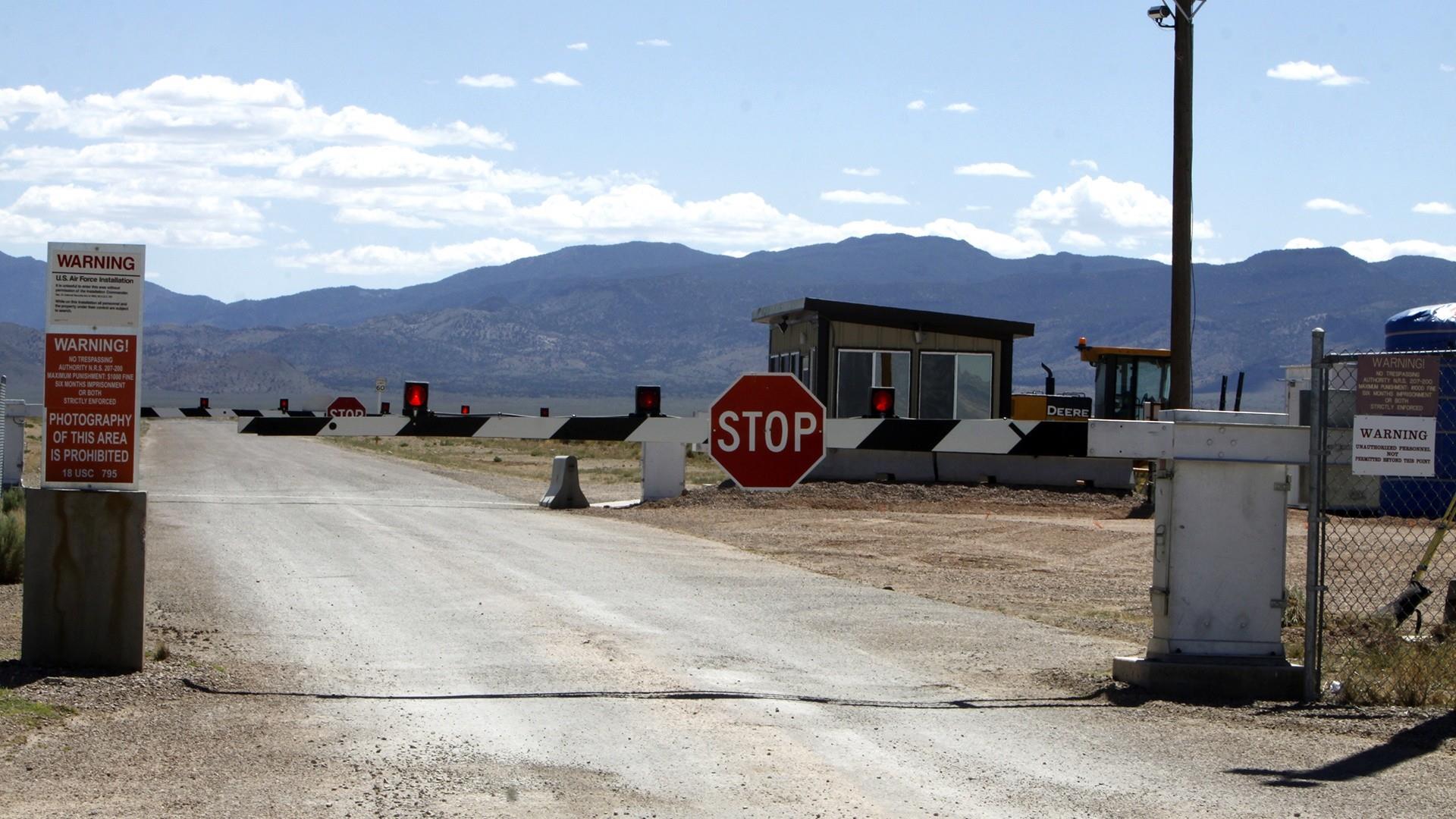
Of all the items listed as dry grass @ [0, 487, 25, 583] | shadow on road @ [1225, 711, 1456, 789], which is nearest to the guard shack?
dry grass @ [0, 487, 25, 583]

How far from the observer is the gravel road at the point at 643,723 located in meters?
6.12

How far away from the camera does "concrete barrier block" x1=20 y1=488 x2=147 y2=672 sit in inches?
319

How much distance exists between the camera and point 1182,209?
20953mm

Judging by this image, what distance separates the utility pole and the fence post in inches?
483

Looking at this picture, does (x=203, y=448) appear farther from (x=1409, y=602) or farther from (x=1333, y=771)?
(x=1333, y=771)

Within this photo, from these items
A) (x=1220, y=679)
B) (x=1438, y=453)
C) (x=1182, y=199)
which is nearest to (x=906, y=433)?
(x=1220, y=679)

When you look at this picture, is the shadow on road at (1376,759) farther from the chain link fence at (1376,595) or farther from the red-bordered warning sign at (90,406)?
the red-bordered warning sign at (90,406)

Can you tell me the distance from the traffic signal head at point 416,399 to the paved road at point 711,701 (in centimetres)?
146

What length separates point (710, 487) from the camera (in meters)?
25.5

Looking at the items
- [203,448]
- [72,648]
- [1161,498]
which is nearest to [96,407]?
[72,648]

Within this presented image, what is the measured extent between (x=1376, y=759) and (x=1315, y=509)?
63.3 inches

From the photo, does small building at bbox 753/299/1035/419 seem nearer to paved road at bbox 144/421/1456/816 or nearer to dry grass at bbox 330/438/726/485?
dry grass at bbox 330/438/726/485

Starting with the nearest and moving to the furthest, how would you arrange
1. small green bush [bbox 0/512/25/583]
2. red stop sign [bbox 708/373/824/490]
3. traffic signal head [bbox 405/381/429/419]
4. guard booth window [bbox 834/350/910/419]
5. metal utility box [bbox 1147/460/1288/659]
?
red stop sign [bbox 708/373/824/490] → metal utility box [bbox 1147/460/1288/659] → small green bush [bbox 0/512/25/583] → traffic signal head [bbox 405/381/429/419] → guard booth window [bbox 834/350/910/419]

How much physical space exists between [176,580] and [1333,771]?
9042 millimetres
